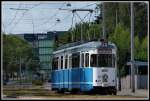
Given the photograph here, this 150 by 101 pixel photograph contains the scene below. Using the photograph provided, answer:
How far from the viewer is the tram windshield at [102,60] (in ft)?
102

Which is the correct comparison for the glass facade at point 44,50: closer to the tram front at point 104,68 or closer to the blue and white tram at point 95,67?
the blue and white tram at point 95,67

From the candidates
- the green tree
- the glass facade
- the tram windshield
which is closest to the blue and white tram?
the tram windshield

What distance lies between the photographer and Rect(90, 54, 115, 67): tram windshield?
31.0 metres

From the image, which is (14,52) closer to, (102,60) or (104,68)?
(102,60)

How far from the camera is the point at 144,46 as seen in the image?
59719 mm

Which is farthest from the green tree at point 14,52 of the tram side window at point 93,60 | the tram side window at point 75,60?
the tram side window at point 93,60

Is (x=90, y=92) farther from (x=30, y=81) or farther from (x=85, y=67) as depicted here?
(x=30, y=81)

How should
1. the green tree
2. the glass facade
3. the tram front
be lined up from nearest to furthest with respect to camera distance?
the tram front < the glass facade < the green tree

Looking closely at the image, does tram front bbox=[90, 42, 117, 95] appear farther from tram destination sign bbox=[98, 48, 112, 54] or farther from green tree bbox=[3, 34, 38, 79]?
green tree bbox=[3, 34, 38, 79]

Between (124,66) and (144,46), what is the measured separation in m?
6.08

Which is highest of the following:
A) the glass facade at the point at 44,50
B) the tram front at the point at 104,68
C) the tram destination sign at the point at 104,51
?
the glass facade at the point at 44,50

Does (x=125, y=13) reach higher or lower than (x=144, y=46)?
higher

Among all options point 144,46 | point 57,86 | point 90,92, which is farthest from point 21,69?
point 90,92

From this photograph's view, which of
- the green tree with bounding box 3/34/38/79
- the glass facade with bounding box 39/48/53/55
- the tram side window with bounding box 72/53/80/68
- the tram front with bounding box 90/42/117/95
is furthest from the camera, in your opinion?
the green tree with bounding box 3/34/38/79
